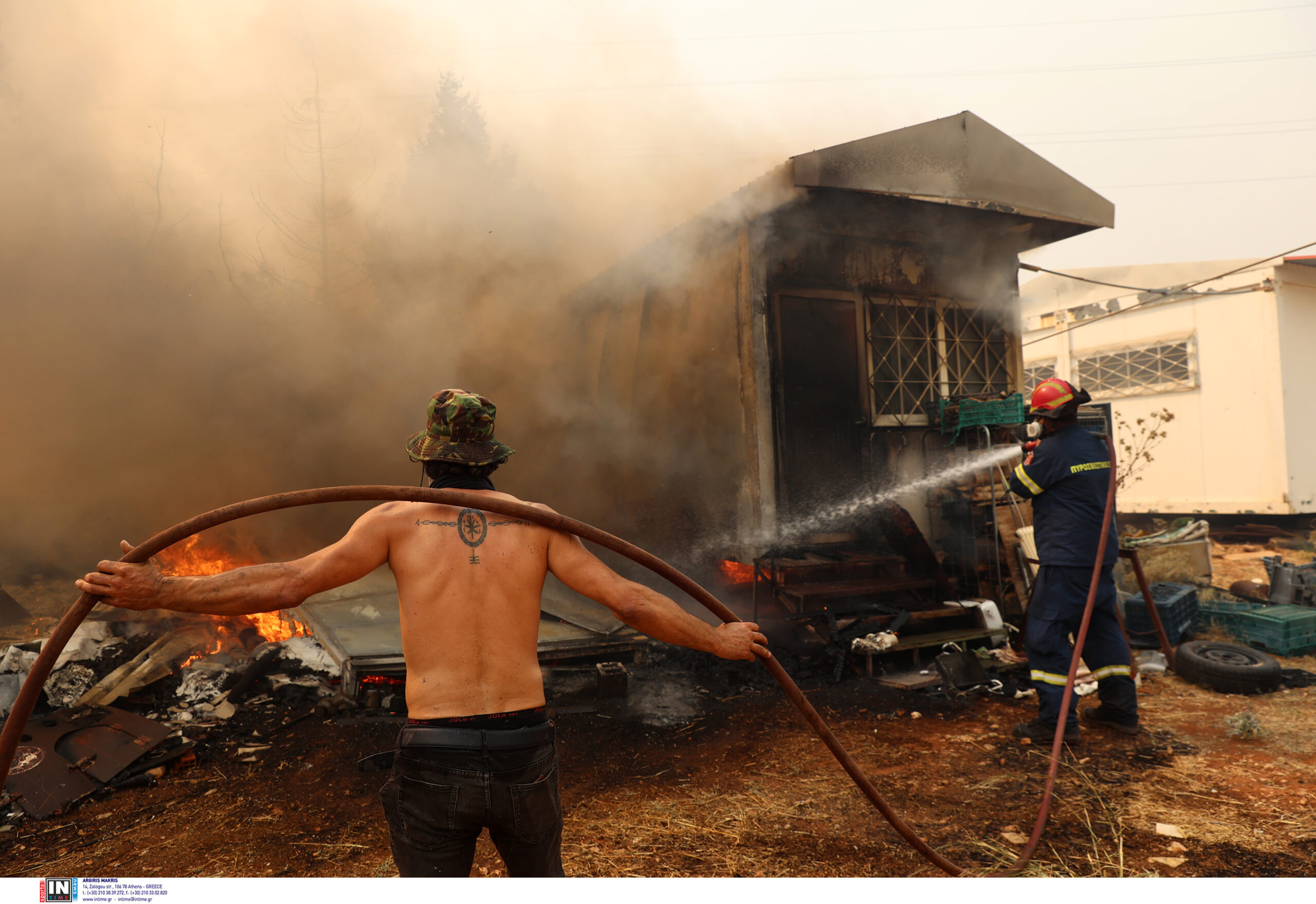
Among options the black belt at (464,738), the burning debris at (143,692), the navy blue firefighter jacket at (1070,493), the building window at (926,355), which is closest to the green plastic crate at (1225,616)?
the navy blue firefighter jacket at (1070,493)

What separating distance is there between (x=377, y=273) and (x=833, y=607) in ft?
26.3

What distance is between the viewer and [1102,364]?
14844 mm

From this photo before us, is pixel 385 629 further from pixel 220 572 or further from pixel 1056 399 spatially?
pixel 1056 399

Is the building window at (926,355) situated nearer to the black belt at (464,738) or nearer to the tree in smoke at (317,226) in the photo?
the black belt at (464,738)

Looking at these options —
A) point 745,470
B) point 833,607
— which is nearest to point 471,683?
point 833,607

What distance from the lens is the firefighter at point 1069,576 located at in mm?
4645

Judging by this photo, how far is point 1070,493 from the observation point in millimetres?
4852

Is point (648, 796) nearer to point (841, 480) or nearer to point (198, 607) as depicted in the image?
point (198, 607)

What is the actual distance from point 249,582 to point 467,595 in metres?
0.64

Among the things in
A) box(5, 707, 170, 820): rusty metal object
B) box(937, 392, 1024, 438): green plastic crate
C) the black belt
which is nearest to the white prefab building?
box(937, 392, 1024, 438): green plastic crate

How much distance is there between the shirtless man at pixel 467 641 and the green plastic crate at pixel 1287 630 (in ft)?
22.9

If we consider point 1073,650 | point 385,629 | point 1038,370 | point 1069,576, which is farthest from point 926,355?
point 1038,370

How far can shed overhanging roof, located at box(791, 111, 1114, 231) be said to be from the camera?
6.40 metres

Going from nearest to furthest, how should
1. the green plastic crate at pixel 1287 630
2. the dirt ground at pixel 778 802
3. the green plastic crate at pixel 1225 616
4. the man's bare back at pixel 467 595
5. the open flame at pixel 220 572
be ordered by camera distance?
the man's bare back at pixel 467 595 < the dirt ground at pixel 778 802 < the open flame at pixel 220 572 < the green plastic crate at pixel 1287 630 < the green plastic crate at pixel 1225 616
